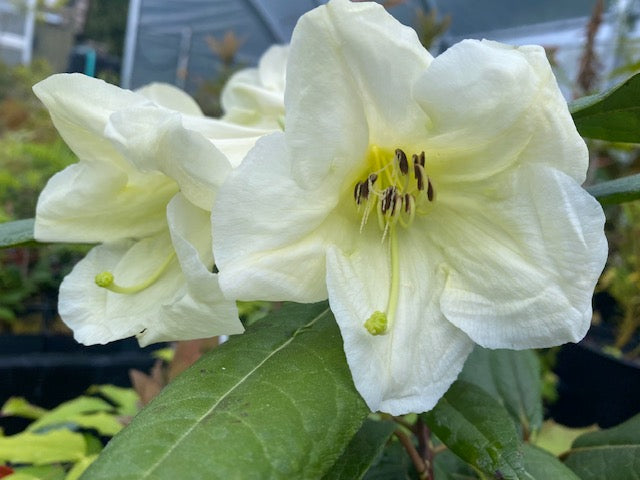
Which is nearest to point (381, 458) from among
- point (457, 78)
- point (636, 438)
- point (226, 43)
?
point (636, 438)

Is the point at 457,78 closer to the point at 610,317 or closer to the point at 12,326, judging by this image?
the point at 610,317

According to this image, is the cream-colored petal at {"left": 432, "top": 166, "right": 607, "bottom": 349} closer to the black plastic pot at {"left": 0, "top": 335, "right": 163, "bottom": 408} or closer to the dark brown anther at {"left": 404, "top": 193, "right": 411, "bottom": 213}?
the dark brown anther at {"left": 404, "top": 193, "right": 411, "bottom": 213}

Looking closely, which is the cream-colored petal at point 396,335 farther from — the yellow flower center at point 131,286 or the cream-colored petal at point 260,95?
the cream-colored petal at point 260,95

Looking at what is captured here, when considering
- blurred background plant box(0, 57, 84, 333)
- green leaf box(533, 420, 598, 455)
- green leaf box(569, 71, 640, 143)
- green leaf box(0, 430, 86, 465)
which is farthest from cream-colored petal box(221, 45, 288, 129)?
blurred background plant box(0, 57, 84, 333)

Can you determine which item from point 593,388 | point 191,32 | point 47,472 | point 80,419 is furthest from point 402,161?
point 191,32

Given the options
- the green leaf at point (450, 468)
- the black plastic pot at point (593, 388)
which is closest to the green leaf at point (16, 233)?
the green leaf at point (450, 468)

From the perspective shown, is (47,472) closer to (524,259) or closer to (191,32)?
(524,259)

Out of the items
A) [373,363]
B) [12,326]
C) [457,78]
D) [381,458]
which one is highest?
[457,78]
